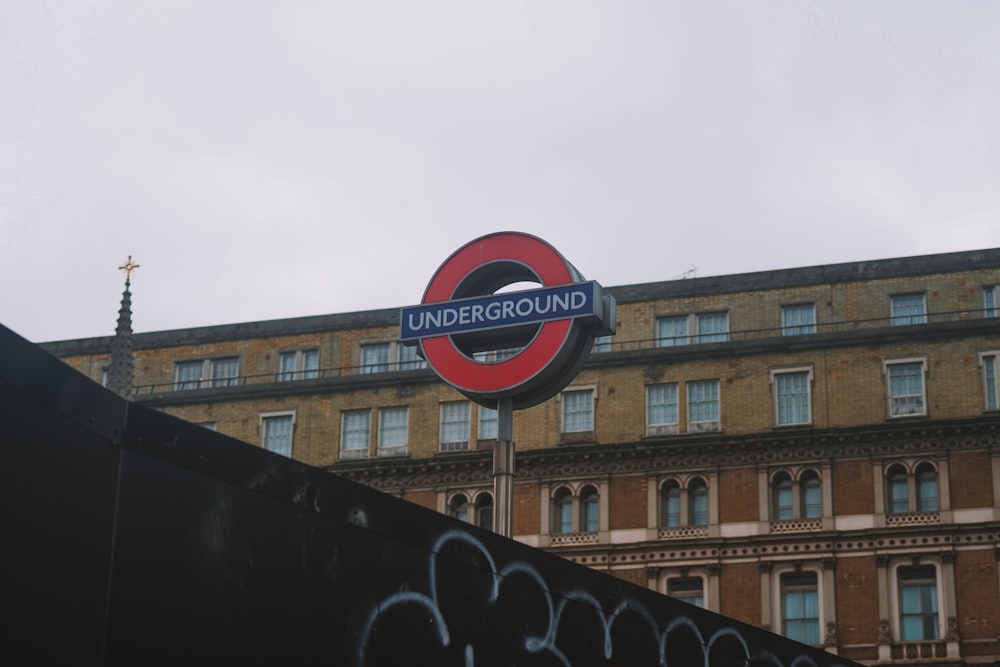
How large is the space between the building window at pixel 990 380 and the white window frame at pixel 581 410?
16792 mm

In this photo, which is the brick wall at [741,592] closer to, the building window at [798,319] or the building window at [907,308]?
the building window at [798,319]

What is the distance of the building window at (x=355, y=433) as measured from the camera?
259ft

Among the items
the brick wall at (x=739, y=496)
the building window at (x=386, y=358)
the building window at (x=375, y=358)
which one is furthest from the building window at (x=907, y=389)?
the building window at (x=375, y=358)

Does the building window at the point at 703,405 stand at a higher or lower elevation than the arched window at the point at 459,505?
higher

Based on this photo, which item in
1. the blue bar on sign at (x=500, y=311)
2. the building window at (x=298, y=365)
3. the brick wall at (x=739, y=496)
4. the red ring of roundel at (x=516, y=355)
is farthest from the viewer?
the building window at (x=298, y=365)

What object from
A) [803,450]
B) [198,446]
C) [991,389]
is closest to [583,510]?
[803,450]

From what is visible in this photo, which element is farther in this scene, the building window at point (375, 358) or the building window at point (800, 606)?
the building window at point (375, 358)

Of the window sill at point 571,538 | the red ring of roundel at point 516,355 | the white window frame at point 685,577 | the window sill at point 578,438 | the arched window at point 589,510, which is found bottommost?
the red ring of roundel at point 516,355

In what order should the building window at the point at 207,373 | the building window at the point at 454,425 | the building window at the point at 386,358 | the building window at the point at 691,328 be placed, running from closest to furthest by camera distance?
the building window at the point at 691,328 → the building window at the point at 454,425 → the building window at the point at 386,358 → the building window at the point at 207,373

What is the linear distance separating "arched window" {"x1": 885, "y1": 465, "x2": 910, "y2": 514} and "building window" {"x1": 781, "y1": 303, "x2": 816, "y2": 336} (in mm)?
7516

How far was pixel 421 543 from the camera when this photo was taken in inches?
604

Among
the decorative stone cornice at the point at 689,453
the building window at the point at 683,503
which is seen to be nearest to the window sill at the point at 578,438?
the decorative stone cornice at the point at 689,453

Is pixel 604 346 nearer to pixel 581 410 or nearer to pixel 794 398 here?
pixel 581 410

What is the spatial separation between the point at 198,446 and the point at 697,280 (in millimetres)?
65056
